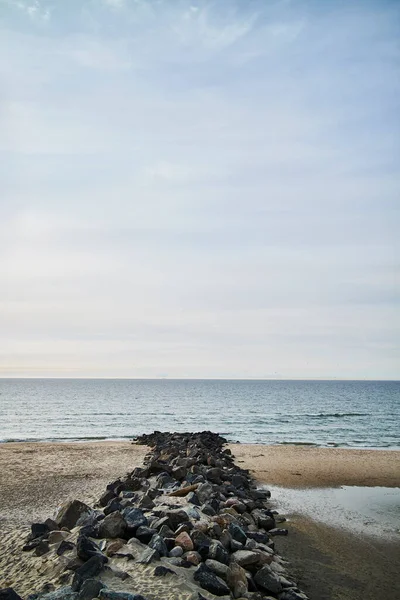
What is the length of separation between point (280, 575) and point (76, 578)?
365 centimetres

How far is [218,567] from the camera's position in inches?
283

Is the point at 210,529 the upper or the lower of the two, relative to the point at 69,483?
upper

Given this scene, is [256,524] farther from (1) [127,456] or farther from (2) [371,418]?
(2) [371,418]

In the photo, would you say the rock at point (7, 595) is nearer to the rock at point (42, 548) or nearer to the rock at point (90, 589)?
the rock at point (90, 589)

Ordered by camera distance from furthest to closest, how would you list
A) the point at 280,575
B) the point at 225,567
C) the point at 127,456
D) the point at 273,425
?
the point at 273,425
the point at 127,456
the point at 280,575
the point at 225,567

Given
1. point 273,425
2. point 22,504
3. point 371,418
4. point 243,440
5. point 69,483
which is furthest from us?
point 371,418

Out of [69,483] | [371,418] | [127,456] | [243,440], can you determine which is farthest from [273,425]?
[69,483]

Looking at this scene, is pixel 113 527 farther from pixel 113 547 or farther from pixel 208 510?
pixel 208 510

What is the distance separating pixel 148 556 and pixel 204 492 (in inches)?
193

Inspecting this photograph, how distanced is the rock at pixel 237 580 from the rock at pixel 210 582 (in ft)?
0.49

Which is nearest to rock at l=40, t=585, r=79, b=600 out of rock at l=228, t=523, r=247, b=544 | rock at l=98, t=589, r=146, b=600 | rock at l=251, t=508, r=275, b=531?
rock at l=98, t=589, r=146, b=600

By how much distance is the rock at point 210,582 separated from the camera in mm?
6547

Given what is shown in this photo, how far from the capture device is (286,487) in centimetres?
1728

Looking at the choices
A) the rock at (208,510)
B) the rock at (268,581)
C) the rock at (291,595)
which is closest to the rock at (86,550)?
the rock at (268,581)
